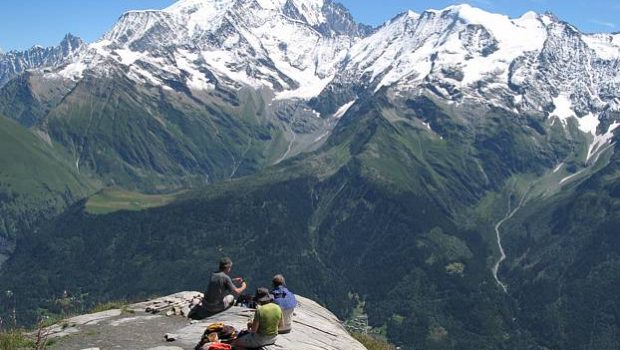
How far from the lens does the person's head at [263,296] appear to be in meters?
42.0

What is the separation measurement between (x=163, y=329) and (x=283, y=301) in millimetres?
8402

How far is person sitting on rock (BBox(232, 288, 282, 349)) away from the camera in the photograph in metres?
37.2

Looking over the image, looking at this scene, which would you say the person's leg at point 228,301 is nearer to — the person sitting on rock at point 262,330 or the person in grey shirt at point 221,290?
the person in grey shirt at point 221,290

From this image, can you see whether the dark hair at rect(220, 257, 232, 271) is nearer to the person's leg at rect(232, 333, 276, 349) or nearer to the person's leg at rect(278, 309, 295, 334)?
the person's leg at rect(278, 309, 295, 334)

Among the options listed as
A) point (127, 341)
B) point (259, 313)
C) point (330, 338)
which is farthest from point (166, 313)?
point (259, 313)

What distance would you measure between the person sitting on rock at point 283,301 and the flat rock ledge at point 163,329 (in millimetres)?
577

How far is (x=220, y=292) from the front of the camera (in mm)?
45719

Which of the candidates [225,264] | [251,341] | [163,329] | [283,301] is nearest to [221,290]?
[225,264]

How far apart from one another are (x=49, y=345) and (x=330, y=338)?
671 inches

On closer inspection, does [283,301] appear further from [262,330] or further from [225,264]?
[262,330]

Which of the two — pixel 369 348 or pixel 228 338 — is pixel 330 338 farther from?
pixel 228 338

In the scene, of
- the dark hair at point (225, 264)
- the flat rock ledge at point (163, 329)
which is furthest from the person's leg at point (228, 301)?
the dark hair at point (225, 264)

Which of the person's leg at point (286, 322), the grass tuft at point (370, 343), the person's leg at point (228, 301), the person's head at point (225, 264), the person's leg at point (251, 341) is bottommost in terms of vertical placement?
the grass tuft at point (370, 343)

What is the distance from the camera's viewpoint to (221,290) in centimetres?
4562
